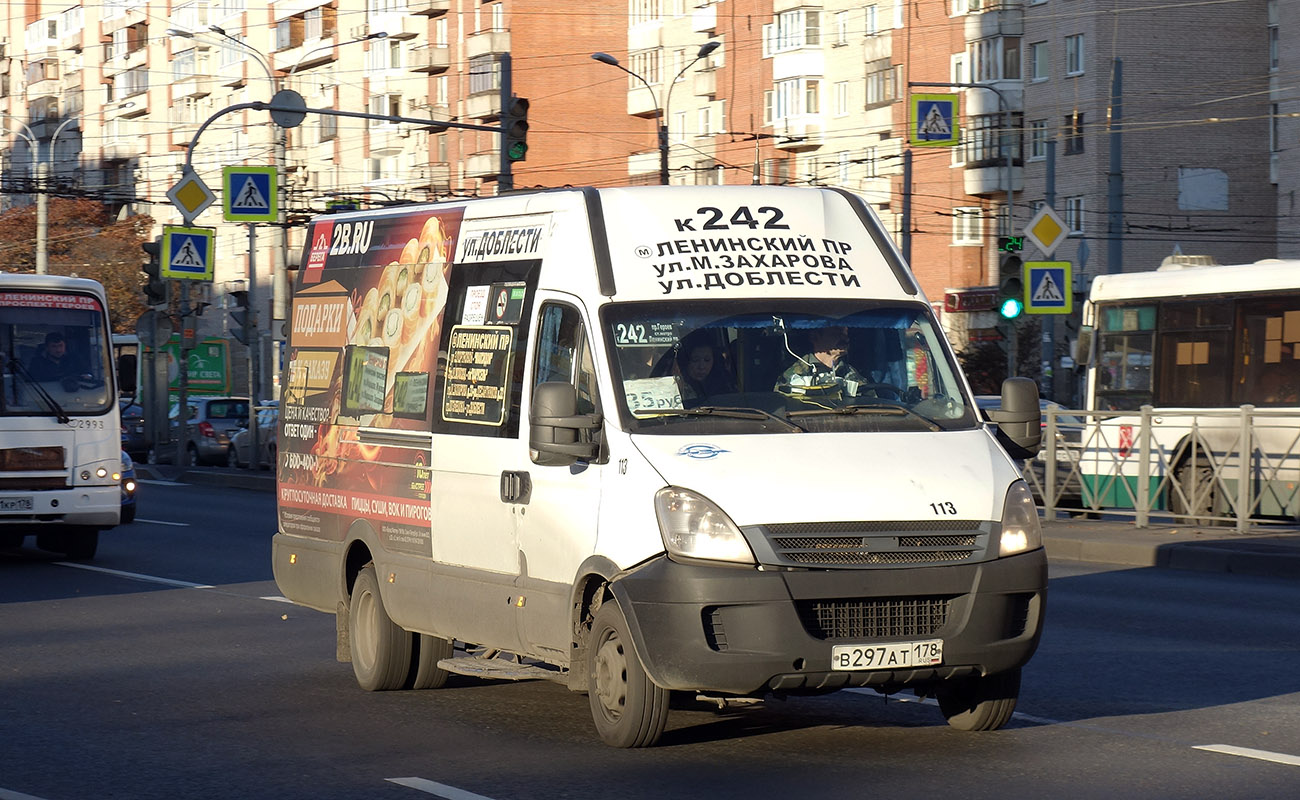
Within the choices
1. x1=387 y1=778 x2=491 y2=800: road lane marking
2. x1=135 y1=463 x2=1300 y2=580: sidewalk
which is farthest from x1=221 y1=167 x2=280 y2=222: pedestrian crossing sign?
x1=387 y1=778 x2=491 y2=800: road lane marking

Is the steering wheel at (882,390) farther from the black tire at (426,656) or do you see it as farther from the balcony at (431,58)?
the balcony at (431,58)

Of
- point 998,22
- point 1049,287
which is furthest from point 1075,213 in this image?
point 1049,287

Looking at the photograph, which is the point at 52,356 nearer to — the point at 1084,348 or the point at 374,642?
the point at 374,642

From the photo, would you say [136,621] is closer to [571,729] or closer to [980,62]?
[571,729]

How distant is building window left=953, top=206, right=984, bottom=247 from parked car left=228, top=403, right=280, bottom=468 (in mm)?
23350

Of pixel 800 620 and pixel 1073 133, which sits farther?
pixel 1073 133

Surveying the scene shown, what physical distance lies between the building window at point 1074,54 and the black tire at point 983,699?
49177 millimetres

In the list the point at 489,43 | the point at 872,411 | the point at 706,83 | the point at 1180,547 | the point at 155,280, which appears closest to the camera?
the point at 872,411

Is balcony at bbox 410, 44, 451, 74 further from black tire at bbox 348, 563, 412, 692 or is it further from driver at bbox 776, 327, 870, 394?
driver at bbox 776, 327, 870, 394

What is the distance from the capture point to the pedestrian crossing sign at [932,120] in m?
36.8

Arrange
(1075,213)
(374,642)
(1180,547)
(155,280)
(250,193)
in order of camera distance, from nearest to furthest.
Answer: (374,642) < (1180,547) < (250,193) < (155,280) < (1075,213)

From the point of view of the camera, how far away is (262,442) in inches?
1625

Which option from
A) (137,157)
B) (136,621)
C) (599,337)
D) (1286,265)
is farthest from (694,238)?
(137,157)

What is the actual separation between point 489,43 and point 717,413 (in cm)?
6920
